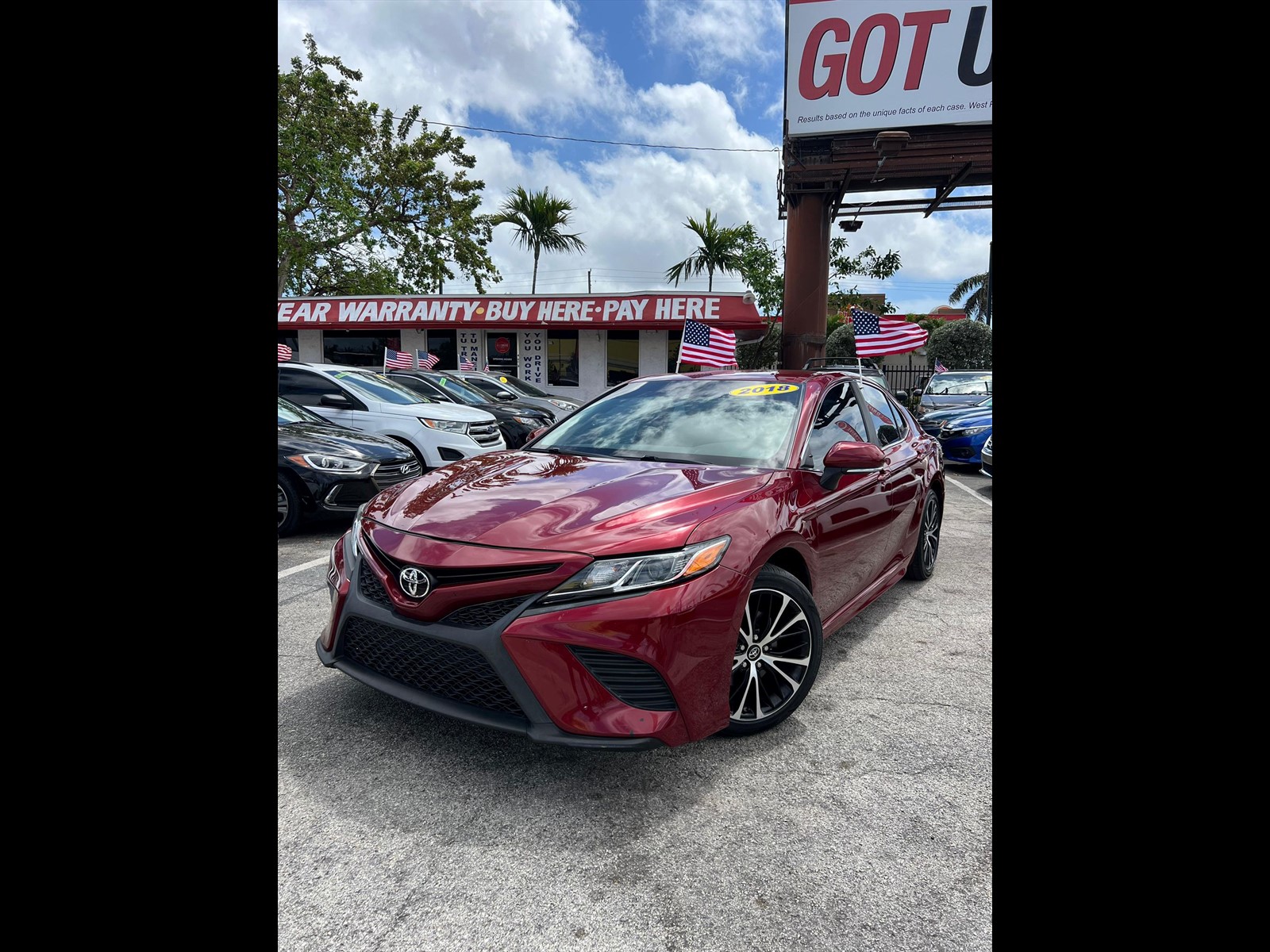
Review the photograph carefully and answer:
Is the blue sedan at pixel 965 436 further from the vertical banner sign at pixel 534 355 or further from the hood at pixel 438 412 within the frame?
the vertical banner sign at pixel 534 355

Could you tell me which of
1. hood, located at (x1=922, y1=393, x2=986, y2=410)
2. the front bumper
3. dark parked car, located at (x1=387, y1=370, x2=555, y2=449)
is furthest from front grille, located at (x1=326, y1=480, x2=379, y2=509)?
hood, located at (x1=922, y1=393, x2=986, y2=410)

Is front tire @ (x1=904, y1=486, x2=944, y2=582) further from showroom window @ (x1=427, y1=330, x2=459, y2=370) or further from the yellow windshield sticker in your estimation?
showroom window @ (x1=427, y1=330, x2=459, y2=370)

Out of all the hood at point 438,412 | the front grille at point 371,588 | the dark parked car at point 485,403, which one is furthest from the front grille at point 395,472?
the dark parked car at point 485,403

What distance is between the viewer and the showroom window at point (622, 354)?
2141cm

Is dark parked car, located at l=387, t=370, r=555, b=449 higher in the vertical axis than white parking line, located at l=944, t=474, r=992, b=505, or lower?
higher

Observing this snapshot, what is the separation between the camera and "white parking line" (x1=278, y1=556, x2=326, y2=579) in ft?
16.3

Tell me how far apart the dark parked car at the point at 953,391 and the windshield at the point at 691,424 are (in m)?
9.62

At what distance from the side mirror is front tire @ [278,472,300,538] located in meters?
4.55

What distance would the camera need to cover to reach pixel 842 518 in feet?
10.6

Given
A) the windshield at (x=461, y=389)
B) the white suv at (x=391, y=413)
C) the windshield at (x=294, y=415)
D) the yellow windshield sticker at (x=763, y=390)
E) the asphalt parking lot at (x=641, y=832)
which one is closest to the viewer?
the asphalt parking lot at (x=641, y=832)
